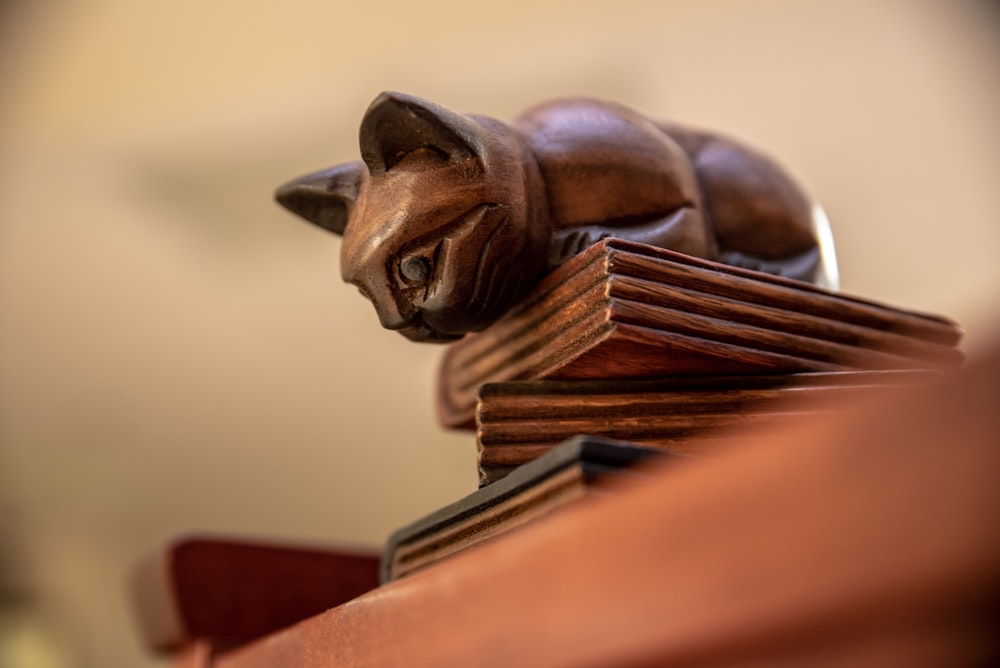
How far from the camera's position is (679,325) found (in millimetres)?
551

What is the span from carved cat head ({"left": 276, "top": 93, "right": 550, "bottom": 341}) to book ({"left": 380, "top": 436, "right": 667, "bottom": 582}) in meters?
0.12

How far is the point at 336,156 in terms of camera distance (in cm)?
174

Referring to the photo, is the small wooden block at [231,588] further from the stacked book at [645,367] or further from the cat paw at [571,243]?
the cat paw at [571,243]

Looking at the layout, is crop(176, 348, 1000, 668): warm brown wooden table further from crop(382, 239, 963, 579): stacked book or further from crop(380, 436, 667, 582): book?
crop(382, 239, 963, 579): stacked book

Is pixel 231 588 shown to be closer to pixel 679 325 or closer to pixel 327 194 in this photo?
pixel 327 194

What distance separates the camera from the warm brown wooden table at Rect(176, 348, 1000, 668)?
227 mm

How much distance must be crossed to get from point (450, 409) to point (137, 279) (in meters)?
1.27

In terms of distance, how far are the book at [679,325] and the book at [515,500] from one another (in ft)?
0.27

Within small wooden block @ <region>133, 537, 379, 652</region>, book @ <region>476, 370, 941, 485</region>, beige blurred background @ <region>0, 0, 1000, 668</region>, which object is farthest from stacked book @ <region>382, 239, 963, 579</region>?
beige blurred background @ <region>0, 0, 1000, 668</region>

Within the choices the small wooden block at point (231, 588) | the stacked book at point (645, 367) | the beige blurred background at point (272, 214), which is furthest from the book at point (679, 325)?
the beige blurred background at point (272, 214)

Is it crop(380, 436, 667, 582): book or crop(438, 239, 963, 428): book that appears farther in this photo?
crop(438, 239, 963, 428): book

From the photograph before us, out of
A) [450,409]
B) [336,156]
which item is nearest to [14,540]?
[336,156]

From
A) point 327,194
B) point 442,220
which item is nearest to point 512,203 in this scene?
point 442,220

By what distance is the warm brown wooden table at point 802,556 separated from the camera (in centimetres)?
23
